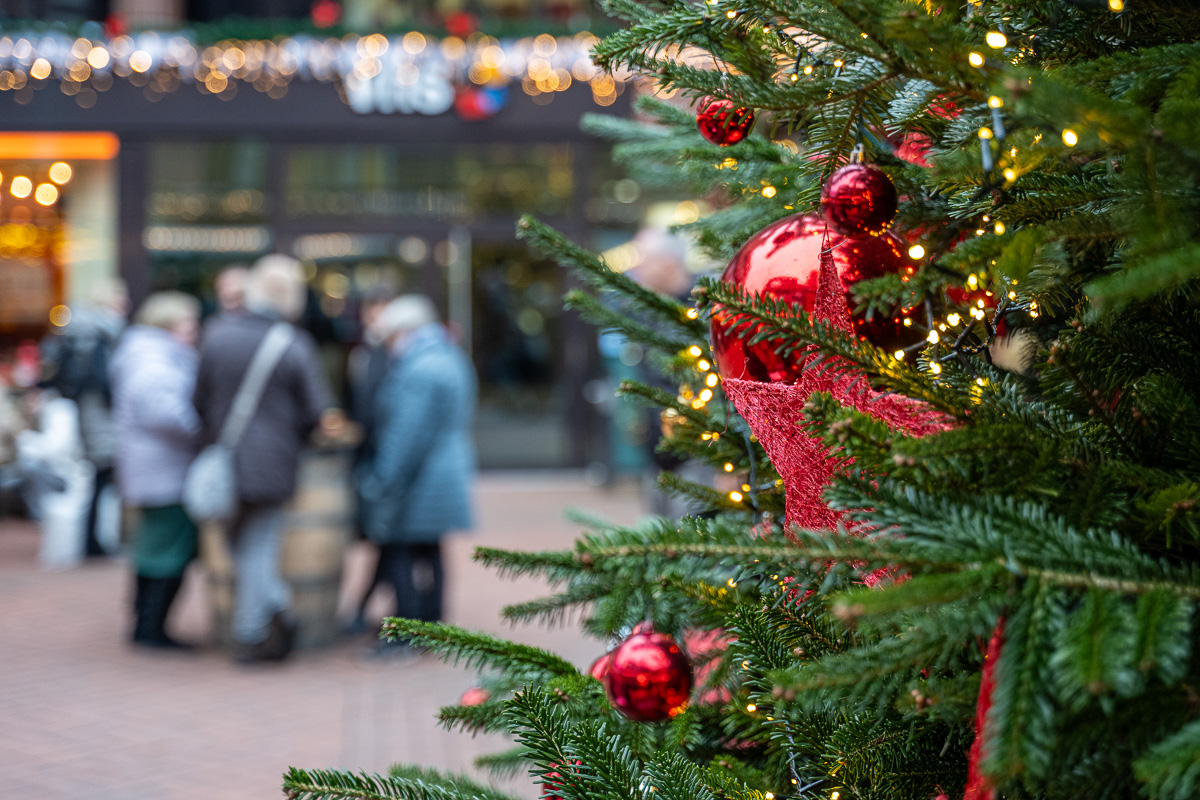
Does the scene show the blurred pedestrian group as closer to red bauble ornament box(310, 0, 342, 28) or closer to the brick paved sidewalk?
the brick paved sidewalk

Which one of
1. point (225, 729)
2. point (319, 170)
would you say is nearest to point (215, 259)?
point (319, 170)

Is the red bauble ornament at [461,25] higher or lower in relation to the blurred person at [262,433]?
higher

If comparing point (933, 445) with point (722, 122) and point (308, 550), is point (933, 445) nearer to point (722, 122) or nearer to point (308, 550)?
point (722, 122)

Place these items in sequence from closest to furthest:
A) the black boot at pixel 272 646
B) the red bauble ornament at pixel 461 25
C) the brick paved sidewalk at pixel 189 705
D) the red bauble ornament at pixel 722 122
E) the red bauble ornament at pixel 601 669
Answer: the red bauble ornament at pixel 722 122
the red bauble ornament at pixel 601 669
the brick paved sidewalk at pixel 189 705
the black boot at pixel 272 646
the red bauble ornament at pixel 461 25

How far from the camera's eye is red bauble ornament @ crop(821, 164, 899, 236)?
1.03 meters

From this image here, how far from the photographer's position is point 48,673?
17.9 feet

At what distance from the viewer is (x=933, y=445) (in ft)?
2.64

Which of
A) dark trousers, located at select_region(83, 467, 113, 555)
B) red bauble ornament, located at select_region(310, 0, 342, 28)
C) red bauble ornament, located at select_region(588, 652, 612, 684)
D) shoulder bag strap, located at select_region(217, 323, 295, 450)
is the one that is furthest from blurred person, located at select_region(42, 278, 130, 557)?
red bauble ornament, located at select_region(588, 652, 612, 684)

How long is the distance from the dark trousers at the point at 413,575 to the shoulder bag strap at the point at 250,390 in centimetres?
108

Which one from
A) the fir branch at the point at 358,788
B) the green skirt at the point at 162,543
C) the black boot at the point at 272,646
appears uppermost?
the fir branch at the point at 358,788

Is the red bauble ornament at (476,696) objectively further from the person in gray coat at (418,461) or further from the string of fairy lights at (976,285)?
the person in gray coat at (418,461)

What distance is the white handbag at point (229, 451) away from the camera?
17.6ft

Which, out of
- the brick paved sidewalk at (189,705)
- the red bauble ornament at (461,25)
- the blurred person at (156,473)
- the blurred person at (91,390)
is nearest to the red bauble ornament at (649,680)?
the brick paved sidewalk at (189,705)

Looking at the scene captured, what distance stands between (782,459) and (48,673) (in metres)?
5.41
